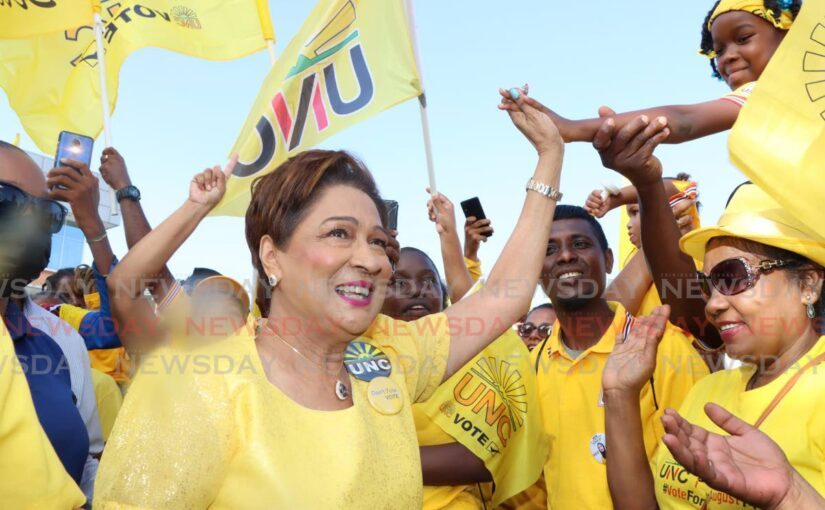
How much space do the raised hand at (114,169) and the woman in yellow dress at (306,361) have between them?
1169 mm

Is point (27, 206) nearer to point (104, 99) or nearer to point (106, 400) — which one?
point (106, 400)

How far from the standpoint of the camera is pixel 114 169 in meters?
4.12

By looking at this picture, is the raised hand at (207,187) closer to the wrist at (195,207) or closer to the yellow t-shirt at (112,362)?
the wrist at (195,207)

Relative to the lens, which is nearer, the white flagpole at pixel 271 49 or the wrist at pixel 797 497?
the wrist at pixel 797 497

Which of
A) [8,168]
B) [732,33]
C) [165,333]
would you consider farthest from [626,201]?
[8,168]

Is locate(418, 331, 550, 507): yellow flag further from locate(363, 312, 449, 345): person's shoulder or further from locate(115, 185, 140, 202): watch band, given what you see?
locate(115, 185, 140, 202): watch band

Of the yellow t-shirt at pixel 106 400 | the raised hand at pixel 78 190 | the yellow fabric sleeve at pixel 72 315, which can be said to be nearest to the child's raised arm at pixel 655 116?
the raised hand at pixel 78 190

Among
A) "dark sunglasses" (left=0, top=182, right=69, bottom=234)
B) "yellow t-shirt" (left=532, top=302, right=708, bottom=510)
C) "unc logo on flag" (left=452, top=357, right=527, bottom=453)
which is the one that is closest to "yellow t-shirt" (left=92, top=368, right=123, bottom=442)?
"dark sunglasses" (left=0, top=182, right=69, bottom=234)

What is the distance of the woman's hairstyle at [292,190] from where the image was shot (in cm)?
245

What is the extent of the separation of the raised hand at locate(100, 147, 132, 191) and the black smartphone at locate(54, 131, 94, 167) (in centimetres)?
18

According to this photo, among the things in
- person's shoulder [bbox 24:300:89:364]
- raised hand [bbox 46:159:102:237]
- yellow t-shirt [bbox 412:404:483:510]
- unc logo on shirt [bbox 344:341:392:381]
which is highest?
raised hand [bbox 46:159:102:237]

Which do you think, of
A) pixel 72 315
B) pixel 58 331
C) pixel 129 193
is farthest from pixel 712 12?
pixel 72 315

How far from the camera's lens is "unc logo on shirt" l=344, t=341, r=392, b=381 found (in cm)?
251

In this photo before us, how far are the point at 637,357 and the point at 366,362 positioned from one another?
1105 millimetres
